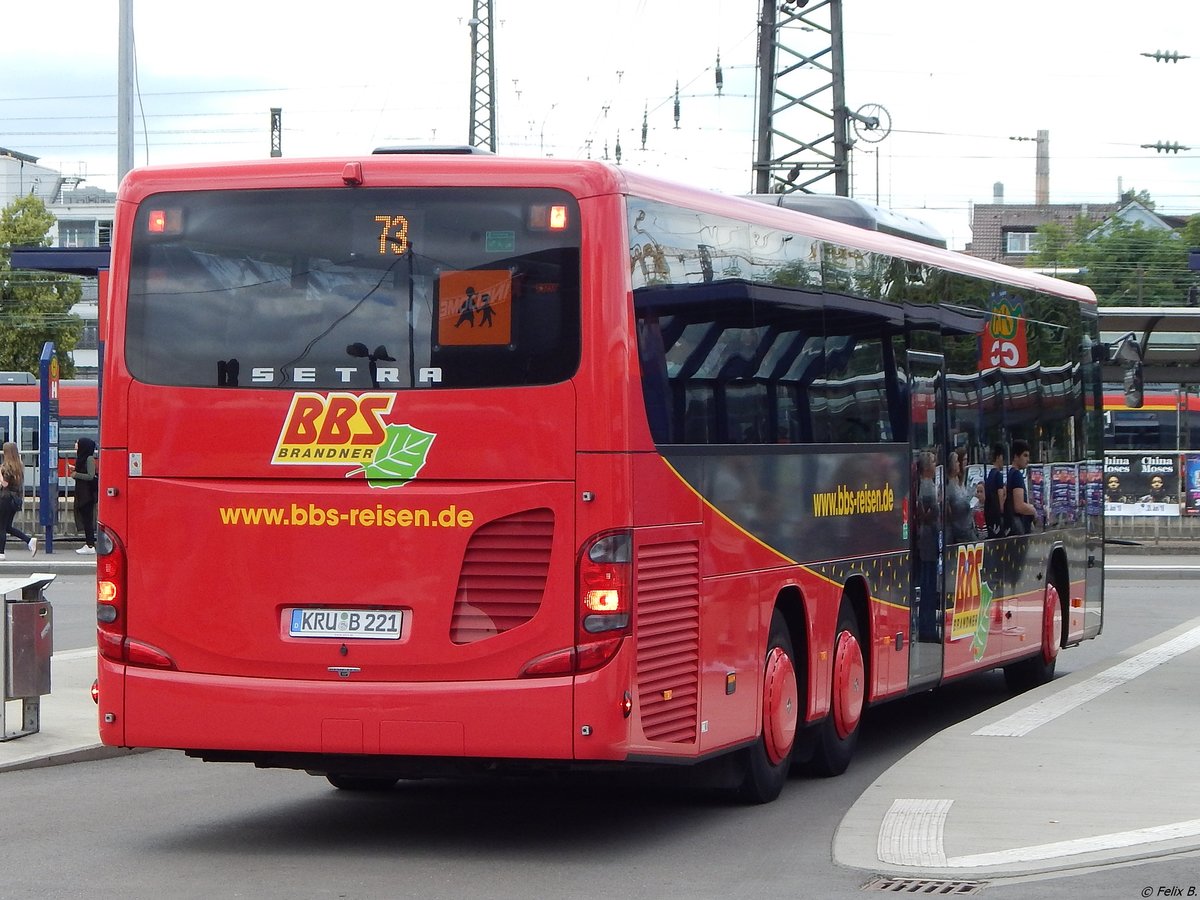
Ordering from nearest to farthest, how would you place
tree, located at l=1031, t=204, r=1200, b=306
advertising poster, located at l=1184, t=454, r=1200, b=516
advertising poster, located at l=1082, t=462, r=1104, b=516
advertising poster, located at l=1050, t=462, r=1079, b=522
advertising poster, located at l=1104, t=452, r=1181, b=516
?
1. advertising poster, located at l=1050, t=462, r=1079, b=522
2. advertising poster, located at l=1082, t=462, r=1104, b=516
3. advertising poster, located at l=1184, t=454, r=1200, b=516
4. advertising poster, located at l=1104, t=452, r=1181, b=516
5. tree, located at l=1031, t=204, r=1200, b=306

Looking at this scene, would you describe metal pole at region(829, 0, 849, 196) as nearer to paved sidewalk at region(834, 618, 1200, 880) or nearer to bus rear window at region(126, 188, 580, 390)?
paved sidewalk at region(834, 618, 1200, 880)

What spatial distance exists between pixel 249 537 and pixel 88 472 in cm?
2574

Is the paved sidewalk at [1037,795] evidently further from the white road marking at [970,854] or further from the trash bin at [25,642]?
the trash bin at [25,642]

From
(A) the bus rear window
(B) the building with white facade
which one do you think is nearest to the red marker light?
(A) the bus rear window

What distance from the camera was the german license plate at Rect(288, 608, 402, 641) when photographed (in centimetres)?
855

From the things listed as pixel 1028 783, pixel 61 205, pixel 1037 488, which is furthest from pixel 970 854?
pixel 61 205

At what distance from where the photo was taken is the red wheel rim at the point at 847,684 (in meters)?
11.5

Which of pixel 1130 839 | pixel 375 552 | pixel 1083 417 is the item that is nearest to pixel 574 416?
pixel 375 552

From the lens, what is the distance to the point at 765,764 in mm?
10258

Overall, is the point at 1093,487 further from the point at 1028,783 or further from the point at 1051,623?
the point at 1028,783

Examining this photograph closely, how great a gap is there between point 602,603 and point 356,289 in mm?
1762

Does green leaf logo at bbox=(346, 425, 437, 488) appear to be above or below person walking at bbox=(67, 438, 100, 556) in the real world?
above

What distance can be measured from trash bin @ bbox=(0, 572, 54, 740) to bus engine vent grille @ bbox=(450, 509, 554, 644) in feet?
14.2

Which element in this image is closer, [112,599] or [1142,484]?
[112,599]
